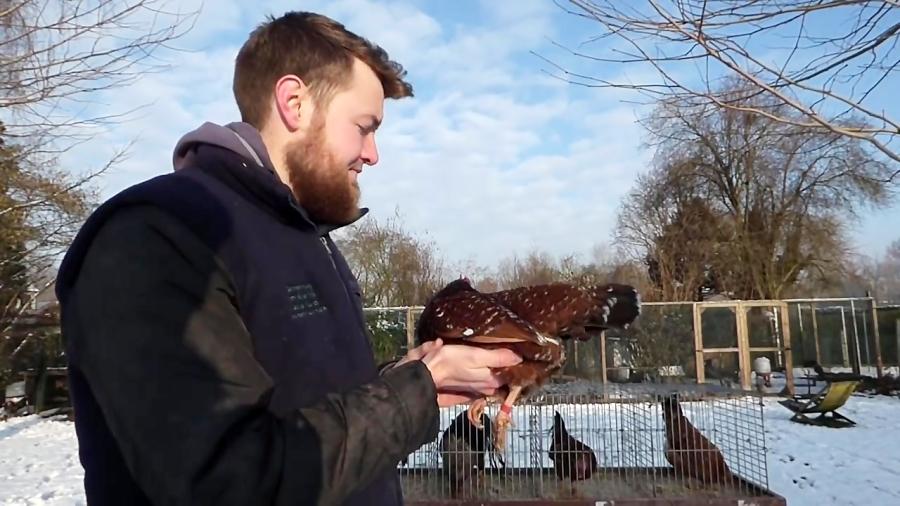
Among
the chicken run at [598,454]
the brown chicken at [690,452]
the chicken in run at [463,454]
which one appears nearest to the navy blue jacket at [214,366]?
the chicken run at [598,454]

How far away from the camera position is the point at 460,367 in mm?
1519

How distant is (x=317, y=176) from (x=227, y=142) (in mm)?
225

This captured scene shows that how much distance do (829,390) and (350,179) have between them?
11844mm

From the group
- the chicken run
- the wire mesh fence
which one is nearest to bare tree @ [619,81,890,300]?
the wire mesh fence

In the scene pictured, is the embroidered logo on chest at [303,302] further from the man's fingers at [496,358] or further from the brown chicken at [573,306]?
the brown chicken at [573,306]

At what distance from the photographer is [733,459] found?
7.32 m

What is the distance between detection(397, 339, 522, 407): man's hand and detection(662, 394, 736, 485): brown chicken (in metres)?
5.29

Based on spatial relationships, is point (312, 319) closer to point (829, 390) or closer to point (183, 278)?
point (183, 278)

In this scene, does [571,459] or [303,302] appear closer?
[303,302]

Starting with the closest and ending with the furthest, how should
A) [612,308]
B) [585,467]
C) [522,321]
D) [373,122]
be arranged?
1. [373,122]
2. [522,321]
3. [612,308]
4. [585,467]

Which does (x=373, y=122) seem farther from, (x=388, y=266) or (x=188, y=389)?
(x=388, y=266)

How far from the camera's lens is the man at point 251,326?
1.01 m

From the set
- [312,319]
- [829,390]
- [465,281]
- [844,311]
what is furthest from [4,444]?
[844,311]

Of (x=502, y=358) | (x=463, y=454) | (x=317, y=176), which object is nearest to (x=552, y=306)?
(x=502, y=358)
